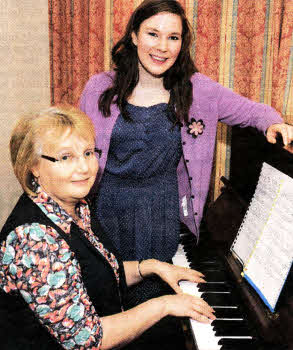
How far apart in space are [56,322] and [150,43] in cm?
134

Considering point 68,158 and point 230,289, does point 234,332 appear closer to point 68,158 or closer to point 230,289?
point 230,289

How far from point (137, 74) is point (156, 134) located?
1.23ft

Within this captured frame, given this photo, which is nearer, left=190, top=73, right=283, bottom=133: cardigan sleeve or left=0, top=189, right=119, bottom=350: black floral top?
left=0, top=189, right=119, bottom=350: black floral top

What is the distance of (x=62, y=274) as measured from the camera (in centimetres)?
124

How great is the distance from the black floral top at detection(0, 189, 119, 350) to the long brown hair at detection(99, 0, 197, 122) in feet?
3.28

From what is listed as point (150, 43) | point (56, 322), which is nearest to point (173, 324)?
point (56, 322)

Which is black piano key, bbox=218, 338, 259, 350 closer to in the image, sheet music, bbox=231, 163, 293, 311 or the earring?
sheet music, bbox=231, 163, 293, 311

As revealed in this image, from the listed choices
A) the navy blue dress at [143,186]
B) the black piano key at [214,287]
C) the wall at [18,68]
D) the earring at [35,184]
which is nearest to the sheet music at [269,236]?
the black piano key at [214,287]

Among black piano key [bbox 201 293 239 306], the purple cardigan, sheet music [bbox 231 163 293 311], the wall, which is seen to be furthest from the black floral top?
the wall

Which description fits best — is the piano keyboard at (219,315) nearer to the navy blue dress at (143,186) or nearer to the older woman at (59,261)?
the older woman at (59,261)

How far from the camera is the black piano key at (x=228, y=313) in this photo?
1.49 m

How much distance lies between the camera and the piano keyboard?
53.1 inches

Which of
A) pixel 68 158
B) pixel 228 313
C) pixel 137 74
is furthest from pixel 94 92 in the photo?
pixel 228 313

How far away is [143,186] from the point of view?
2.09 metres
